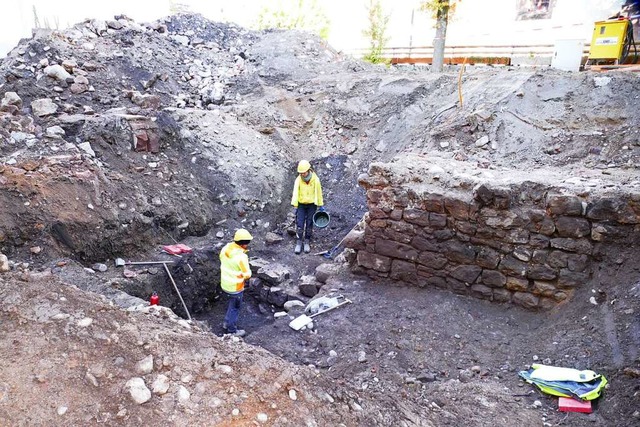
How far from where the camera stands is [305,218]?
756 centimetres

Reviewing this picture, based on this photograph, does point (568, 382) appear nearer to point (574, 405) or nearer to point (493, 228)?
point (574, 405)

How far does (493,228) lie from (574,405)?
1.93 meters

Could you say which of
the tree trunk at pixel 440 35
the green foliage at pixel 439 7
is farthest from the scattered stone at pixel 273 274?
the green foliage at pixel 439 7

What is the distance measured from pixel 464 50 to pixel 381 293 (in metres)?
11.9

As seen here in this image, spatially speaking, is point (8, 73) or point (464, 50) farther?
point (464, 50)

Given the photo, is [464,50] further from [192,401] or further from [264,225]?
[192,401]

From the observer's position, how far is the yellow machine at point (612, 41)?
9.77 m

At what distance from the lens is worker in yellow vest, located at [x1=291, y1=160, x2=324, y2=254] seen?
→ 23.6 feet

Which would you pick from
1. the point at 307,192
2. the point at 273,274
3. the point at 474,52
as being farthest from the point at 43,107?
the point at 474,52

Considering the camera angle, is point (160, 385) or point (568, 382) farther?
point (568, 382)

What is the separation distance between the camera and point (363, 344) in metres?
4.57

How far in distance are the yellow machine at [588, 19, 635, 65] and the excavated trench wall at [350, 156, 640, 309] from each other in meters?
6.57

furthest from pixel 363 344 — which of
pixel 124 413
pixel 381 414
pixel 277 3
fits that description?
pixel 277 3

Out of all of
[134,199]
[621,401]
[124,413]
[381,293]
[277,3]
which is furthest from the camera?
[277,3]
